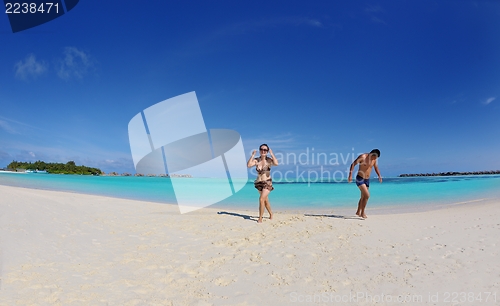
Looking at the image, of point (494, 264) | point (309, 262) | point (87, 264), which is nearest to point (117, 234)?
point (87, 264)

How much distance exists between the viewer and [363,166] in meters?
8.70

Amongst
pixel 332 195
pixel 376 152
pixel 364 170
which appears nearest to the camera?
pixel 376 152

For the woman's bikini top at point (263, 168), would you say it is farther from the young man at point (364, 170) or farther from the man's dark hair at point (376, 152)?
the man's dark hair at point (376, 152)

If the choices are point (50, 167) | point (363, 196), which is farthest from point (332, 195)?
point (50, 167)

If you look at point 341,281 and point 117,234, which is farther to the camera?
point 117,234

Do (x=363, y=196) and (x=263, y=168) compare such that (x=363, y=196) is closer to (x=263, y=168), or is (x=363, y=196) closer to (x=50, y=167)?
(x=263, y=168)

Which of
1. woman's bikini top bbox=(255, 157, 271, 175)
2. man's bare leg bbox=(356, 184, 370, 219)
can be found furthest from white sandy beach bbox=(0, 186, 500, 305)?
woman's bikini top bbox=(255, 157, 271, 175)

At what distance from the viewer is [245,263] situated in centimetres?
459

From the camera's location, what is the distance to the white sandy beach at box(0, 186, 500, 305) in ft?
11.1

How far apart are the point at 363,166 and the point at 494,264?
4819 millimetres

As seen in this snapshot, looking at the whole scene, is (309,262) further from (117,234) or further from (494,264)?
(117,234)

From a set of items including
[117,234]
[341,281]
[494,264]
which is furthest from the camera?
[117,234]

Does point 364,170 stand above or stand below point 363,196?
above

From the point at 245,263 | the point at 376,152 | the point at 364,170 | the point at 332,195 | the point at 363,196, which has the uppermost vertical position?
the point at 376,152
